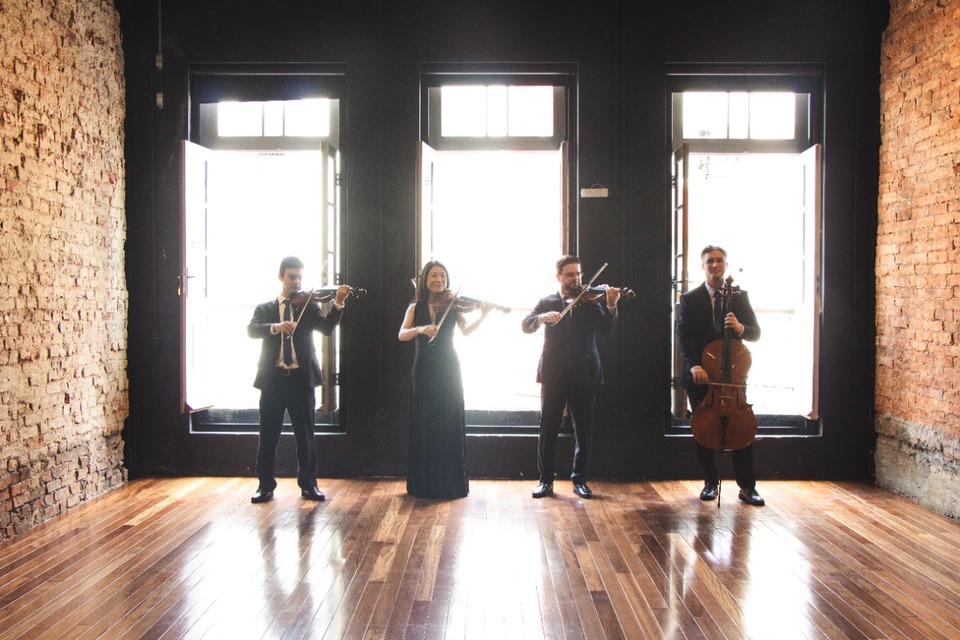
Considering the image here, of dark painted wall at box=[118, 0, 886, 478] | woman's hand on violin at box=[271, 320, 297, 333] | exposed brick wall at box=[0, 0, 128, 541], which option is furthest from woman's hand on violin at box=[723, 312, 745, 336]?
exposed brick wall at box=[0, 0, 128, 541]

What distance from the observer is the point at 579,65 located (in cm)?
502

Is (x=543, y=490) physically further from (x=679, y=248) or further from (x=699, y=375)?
(x=679, y=248)

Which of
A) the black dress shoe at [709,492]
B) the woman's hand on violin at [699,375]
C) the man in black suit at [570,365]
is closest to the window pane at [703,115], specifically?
the man in black suit at [570,365]

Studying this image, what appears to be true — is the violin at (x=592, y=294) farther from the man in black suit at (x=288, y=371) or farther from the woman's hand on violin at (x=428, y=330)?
the man in black suit at (x=288, y=371)

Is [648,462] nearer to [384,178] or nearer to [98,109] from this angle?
[384,178]

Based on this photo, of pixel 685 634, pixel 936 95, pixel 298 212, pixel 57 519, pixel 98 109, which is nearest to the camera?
pixel 685 634

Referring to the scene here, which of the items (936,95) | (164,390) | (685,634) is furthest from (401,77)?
(685,634)

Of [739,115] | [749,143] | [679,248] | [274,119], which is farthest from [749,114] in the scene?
[274,119]

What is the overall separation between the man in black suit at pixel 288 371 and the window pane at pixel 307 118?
1.46 metres

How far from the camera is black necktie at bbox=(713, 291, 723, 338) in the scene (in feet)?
14.0

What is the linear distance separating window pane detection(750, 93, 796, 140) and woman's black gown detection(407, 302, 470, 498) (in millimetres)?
2762

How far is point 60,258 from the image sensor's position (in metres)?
4.25

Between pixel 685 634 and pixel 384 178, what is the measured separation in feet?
11.9

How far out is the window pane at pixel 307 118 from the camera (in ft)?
17.5
